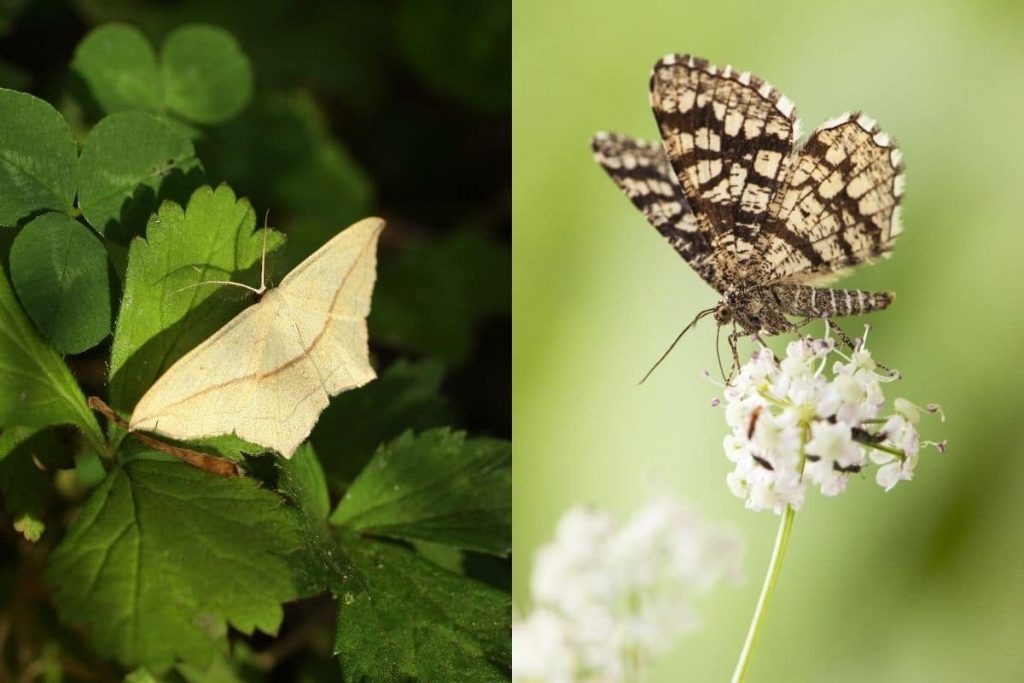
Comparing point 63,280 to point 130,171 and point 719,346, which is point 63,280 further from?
point 719,346

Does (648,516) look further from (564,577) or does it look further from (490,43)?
(490,43)

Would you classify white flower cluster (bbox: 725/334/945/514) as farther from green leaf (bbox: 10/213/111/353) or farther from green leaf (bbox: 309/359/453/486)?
green leaf (bbox: 10/213/111/353)

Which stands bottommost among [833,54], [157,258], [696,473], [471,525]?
[471,525]

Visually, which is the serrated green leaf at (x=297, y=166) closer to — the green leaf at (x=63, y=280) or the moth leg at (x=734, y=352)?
the green leaf at (x=63, y=280)

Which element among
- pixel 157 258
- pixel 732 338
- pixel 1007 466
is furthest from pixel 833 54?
pixel 157 258

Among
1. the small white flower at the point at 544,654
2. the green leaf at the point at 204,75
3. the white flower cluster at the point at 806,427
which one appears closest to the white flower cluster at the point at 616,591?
the small white flower at the point at 544,654

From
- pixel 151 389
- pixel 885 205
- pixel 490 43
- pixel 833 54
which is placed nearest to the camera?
pixel 151 389

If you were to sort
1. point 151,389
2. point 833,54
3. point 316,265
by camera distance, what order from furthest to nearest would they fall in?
point 833,54 < point 316,265 < point 151,389
